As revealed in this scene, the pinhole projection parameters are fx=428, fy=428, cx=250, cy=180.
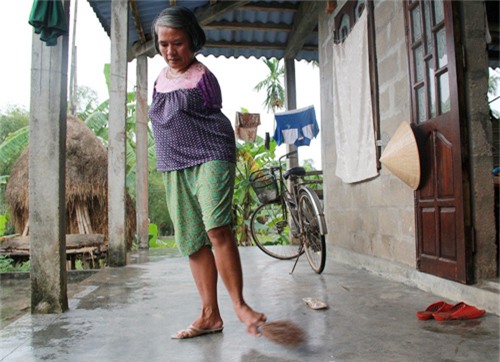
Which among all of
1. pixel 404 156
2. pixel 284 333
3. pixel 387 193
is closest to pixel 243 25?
pixel 387 193

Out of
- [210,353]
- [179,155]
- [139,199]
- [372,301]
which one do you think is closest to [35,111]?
[179,155]

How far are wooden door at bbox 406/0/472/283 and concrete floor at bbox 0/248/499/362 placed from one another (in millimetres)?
342

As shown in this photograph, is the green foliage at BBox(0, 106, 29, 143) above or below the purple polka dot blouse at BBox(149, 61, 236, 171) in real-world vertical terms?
above

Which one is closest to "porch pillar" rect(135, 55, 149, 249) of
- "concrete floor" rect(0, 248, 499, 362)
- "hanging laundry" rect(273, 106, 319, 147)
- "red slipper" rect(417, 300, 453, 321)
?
"hanging laundry" rect(273, 106, 319, 147)

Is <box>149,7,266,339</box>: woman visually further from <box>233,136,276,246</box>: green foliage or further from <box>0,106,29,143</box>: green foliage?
<box>0,106,29,143</box>: green foliage

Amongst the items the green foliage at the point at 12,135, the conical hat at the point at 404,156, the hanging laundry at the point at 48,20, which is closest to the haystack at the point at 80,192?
the green foliage at the point at 12,135

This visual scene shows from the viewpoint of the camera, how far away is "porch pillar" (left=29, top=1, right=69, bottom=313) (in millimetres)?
2588

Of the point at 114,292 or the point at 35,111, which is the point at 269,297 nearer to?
the point at 114,292

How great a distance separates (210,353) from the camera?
6.00 ft

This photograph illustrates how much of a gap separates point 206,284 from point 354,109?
3.00 meters

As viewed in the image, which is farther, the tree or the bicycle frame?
the tree

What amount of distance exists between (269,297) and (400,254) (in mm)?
1262

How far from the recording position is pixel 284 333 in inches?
82.9

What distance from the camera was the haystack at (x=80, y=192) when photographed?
1020 centimetres
